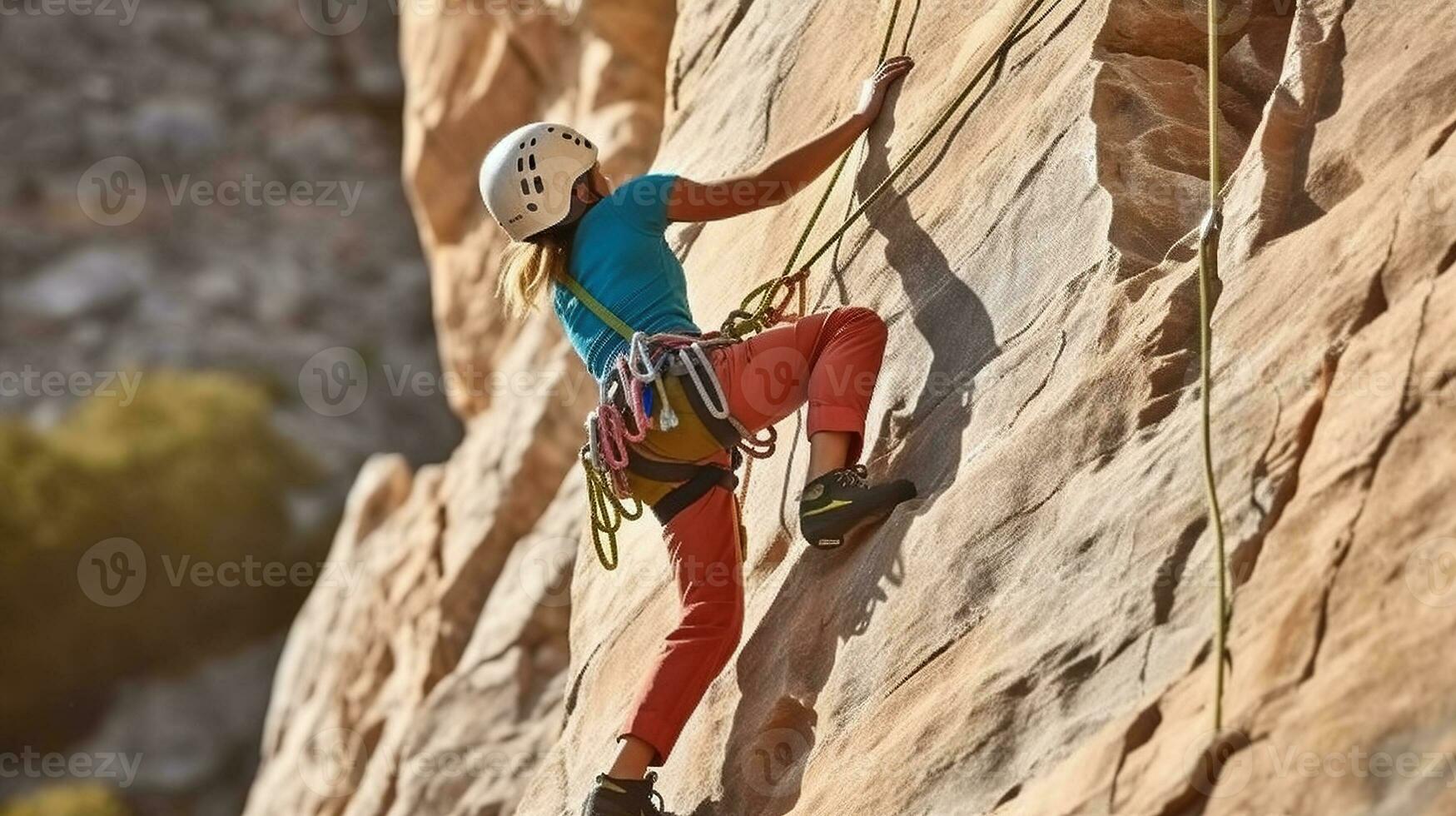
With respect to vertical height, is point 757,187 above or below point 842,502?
above

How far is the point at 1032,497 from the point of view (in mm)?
5383

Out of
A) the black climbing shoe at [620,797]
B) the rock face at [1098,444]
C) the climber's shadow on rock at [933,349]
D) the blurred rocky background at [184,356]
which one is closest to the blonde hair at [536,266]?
the rock face at [1098,444]

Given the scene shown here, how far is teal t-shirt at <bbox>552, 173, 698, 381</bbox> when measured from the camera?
6.14 m

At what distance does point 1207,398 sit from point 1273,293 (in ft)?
1.25

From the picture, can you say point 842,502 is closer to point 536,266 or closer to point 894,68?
point 536,266

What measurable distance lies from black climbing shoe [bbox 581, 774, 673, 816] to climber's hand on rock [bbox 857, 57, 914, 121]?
2.46 metres

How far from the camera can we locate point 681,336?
6.00 m

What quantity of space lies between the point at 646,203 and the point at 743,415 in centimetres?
75

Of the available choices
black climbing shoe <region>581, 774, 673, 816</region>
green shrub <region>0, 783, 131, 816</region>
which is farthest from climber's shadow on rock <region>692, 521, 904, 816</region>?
green shrub <region>0, 783, 131, 816</region>

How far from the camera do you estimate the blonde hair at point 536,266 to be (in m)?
6.24

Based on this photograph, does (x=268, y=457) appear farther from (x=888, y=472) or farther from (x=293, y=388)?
(x=888, y=472)

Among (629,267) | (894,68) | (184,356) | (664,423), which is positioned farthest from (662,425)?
(184,356)

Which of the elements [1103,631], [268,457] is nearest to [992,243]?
[1103,631]

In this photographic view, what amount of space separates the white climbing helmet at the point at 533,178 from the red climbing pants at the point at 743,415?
2.44 ft
